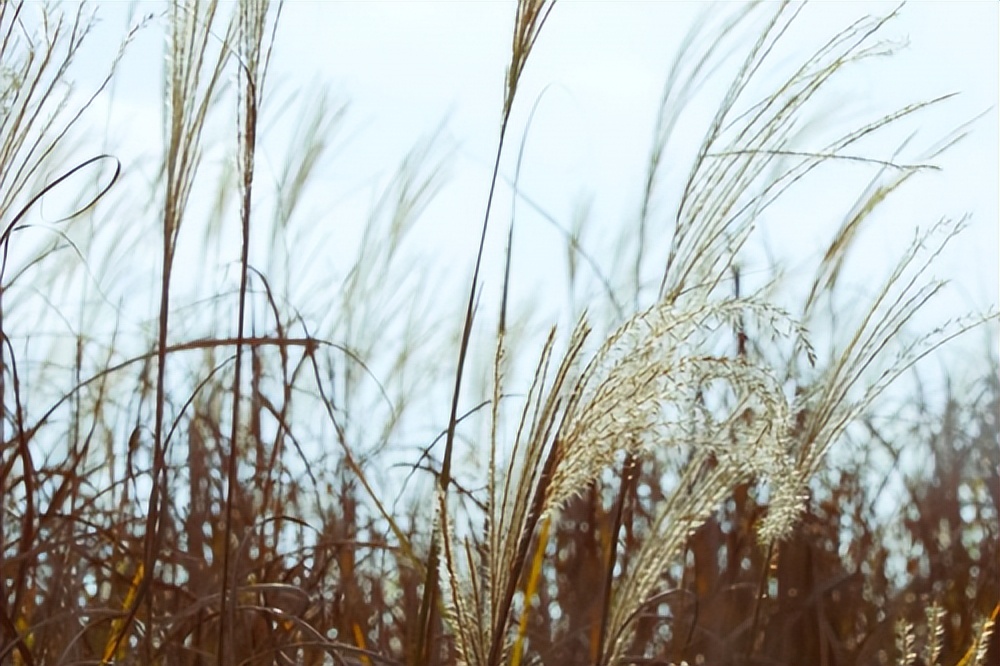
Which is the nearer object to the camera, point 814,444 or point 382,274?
point 814,444

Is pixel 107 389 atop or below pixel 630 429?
atop

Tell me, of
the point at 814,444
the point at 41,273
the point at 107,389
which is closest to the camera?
the point at 814,444

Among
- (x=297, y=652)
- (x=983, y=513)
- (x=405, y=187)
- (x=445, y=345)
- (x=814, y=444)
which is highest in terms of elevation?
(x=405, y=187)

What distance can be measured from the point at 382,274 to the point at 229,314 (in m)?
0.27

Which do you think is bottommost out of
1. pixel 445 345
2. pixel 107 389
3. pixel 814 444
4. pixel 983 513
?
pixel 814 444

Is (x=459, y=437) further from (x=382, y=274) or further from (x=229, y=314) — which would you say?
(x=229, y=314)

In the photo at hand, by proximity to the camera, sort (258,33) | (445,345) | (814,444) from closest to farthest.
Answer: (258,33) < (814,444) < (445,345)

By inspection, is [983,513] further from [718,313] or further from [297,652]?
[718,313]

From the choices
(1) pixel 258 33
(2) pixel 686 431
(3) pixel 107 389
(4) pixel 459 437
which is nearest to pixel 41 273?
(3) pixel 107 389

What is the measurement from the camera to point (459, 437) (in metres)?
2.03

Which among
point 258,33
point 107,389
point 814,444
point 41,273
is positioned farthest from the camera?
point 41,273

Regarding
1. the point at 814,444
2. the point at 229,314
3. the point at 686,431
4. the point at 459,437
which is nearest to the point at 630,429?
the point at 686,431

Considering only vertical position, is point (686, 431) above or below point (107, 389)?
below

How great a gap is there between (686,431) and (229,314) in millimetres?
1364
